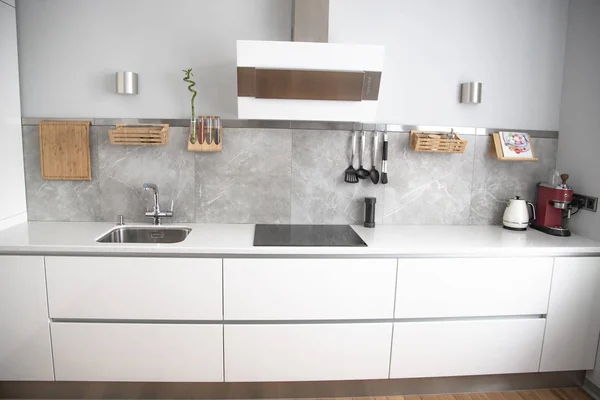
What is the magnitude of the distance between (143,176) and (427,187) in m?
1.88

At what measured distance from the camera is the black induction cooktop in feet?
7.09

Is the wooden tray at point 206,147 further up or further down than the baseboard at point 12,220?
further up

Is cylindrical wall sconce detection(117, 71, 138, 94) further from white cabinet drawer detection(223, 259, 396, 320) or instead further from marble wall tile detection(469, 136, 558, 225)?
marble wall tile detection(469, 136, 558, 225)

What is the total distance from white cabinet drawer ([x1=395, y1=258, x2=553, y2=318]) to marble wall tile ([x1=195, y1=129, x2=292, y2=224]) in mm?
942

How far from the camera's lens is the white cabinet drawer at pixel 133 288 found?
2.04m

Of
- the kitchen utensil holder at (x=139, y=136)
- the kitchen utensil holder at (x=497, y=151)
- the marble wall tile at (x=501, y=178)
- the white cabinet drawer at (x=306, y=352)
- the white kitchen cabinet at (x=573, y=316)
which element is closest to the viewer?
the white cabinet drawer at (x=306, y=352)

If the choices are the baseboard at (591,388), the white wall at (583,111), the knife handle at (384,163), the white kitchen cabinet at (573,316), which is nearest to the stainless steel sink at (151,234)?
the knife handle at (384,163)

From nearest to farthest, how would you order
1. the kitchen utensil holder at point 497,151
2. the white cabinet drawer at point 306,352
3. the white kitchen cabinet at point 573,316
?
the white cabinet drawer at point 306,352, the white kitchen cabinet at point 573,316, the kitchen utensil holder at point 497,151

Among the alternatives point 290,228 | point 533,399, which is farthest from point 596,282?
point 290,228

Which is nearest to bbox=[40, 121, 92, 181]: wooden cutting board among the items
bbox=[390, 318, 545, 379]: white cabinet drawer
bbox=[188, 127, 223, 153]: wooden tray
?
bbox=[188, 127, 223, 153]: wooden tray

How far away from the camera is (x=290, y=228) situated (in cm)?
254

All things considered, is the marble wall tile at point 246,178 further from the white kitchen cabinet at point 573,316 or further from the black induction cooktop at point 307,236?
the white kitchen cabinet at point 573,316

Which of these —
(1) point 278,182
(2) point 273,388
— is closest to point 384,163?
(1) point 278,182

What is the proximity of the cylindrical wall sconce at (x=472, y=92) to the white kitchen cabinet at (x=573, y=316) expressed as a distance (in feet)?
3.61
